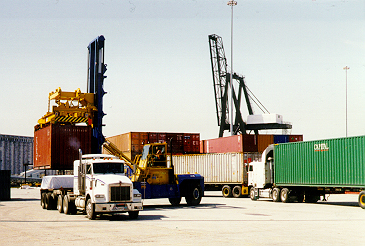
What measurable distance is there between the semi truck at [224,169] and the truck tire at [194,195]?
344 inches

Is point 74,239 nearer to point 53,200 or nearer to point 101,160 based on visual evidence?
point 101,160

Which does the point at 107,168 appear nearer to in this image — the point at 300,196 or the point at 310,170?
the point at 310,170

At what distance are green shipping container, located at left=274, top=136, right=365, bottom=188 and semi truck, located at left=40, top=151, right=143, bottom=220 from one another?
12.0 meters

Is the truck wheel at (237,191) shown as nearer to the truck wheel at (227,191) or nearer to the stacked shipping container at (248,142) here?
the truck wheel at (227,191)

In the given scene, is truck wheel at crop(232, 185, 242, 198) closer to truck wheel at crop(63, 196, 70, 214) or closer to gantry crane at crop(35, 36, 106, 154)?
gantry crane at crop(35, 36, 106, 154)

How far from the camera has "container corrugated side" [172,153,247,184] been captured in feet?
119

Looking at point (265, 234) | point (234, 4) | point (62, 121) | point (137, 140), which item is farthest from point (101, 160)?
point (234, 4)

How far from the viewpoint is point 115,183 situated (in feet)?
59.3

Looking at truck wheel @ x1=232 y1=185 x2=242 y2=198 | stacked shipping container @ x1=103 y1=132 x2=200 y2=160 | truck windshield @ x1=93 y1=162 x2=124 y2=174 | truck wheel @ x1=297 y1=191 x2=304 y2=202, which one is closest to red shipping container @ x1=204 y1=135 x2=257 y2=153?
stacked shipping container @ x1=103 y1=132 x2=200 y2=160

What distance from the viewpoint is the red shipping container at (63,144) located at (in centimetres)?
2836

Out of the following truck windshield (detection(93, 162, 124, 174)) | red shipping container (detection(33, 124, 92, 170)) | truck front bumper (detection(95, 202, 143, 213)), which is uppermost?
red shipping container (detection(33, 124, 92, 170))

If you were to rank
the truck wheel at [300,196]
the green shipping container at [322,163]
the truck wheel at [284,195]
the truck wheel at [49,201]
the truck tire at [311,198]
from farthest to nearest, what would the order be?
the truck tire at [311,198] < the truck wheel at [300,196] < the truck wheel at [284,195] < the truck wheel at [49,201] < the green shipping container at [322,163]

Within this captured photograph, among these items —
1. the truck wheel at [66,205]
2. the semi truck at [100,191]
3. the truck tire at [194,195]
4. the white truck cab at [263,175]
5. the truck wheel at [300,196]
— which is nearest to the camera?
the semi truck at [100,191]

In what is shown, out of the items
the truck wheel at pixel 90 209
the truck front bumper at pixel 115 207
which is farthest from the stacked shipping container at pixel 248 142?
the truck wheel at pixel 90 209
